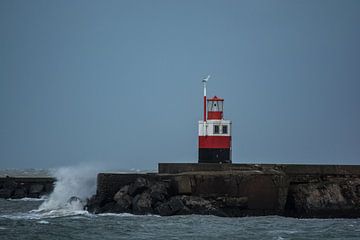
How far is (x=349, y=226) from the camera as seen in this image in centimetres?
2114

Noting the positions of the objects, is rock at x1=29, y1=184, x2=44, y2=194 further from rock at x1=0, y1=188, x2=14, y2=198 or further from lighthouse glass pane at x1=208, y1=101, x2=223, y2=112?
lighthouse glass pane at x1=208, y1=101, x2=223, y2=112

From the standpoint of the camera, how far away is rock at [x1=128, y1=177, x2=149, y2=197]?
77.2 ft

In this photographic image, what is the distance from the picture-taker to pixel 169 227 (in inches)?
797

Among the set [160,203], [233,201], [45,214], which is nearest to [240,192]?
[233,201]

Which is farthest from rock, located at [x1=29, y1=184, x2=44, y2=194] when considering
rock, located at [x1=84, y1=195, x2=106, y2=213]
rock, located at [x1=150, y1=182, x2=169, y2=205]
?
rock, located at [x1=150, y1=182, x2=169, y2=205]

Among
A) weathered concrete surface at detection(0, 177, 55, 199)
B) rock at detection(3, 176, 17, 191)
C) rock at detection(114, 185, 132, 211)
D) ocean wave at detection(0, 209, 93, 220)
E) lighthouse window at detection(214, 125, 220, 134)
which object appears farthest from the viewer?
rock at detection(3, 176, 17, 191)

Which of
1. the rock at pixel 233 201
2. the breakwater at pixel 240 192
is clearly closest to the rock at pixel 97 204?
the breakwater at pixel 240 192

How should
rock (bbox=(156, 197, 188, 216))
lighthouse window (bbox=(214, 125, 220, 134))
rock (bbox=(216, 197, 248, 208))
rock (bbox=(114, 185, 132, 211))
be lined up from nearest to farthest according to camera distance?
rock (bbox=(156, 197, 188, 216)) → rock (bbox=(216, 197, 248, 208)) → rock (bbox=(114, 185, 132, 211)) → lighthouse window (bbox=(214, 125, 220, 134))

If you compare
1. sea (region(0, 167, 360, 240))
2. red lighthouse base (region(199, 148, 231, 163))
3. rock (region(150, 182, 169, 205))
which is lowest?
sea (region(0, 167, 360, 240))

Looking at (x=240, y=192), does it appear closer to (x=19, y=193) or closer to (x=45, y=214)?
(x=45, y=214)

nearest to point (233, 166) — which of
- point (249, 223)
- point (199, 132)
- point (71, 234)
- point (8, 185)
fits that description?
point (199, 132)

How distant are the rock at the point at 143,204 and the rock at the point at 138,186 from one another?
281 mm

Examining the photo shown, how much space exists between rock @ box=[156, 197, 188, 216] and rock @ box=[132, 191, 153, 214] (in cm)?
55

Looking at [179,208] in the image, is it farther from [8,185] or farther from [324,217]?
[8,185]
